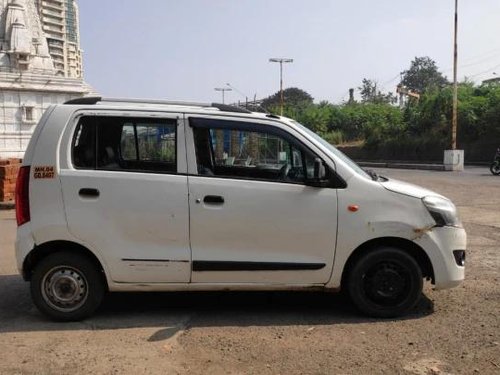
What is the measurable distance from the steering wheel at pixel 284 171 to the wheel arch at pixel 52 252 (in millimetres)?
1738

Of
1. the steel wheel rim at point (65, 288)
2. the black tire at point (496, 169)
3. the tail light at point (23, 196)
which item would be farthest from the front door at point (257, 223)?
the black tire at point (496, 169)

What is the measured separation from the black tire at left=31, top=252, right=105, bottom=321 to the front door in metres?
0.90

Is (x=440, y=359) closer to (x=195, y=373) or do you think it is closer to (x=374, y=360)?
(x=374, y=360)

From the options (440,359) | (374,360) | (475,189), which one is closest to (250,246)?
(374,360)

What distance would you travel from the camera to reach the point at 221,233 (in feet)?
16.1

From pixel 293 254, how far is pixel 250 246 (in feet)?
1.24

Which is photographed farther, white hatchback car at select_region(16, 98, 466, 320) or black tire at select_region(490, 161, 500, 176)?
black tire at select_region(490, 161, 500, 176)

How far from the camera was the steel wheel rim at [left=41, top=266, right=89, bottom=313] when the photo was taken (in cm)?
495

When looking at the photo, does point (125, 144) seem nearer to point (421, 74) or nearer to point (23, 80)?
point (23, 80)

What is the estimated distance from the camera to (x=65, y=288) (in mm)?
4973

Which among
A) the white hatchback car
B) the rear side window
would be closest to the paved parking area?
the white hatchback car

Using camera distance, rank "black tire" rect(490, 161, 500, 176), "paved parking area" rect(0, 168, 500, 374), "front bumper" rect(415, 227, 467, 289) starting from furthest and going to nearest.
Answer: "black tire" rect(490, 161, 500, 176) < "front bumper" rect(415, 227, 467, 289) < "paved parking area" rect(0, 168, 500, 374)

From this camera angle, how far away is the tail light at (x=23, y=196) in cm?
490

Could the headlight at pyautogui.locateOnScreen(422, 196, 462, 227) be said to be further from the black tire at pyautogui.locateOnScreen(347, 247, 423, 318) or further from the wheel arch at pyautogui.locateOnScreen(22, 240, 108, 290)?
the wheel arch at pyautogui.locateOnScreen(22, 240, 108, 290)
